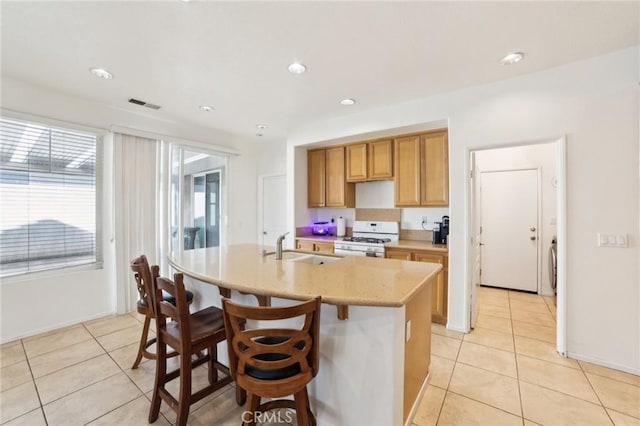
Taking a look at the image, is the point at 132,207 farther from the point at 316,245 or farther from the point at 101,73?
the point at 316,245

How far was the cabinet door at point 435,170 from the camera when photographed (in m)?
3.39

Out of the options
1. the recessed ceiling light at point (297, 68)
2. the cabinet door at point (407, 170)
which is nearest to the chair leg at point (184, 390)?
the recessed ceiling light at point (297, 68)

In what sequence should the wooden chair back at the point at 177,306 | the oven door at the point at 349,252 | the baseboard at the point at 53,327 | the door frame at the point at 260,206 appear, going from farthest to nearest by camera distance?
the door frame at the point at 260,206, the oven door at the point at 349,252, the baseboard at the point at 53,327, the wooden chair back at the point at 177,306

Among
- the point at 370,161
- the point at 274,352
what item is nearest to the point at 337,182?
the point at 370,161

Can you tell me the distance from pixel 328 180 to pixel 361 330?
323 centimetres

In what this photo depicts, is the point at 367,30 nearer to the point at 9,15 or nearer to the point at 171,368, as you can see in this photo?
the point at 9,15

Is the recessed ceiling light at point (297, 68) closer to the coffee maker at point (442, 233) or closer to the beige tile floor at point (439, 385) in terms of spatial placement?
the coffee maker at point (442, 233)

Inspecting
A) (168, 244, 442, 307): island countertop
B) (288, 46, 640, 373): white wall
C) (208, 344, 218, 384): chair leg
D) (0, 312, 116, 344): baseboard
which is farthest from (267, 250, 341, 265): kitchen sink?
(0, 312, 116, 344): baseboard

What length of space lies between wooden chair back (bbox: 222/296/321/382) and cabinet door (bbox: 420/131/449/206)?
267cm

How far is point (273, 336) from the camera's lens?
1269 millimetres

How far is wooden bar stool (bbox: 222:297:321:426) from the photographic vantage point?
1226mm

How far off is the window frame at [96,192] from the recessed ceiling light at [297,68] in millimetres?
2647

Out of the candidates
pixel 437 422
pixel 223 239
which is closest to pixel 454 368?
pixel 437 422

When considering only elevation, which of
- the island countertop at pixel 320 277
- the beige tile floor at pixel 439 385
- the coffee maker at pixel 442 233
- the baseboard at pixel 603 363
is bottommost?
the beige tile floor at pixel 439 385
